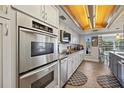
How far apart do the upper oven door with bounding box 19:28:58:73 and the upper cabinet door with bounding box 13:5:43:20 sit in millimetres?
206

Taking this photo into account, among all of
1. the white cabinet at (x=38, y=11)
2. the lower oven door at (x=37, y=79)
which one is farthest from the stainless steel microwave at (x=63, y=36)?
the lower oven door at (x=37, y=79)

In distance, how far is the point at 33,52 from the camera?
1.54 metres

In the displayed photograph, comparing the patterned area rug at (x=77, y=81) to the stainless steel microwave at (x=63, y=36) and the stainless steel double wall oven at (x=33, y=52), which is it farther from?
the stainless steel double wall oven at (x=33, y=52)

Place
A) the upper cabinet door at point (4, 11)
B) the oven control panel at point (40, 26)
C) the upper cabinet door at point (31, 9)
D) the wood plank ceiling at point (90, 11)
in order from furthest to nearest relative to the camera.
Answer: the wood plank ceiling at point (90, 11)
the oven control panel at point (40, 26)
the upper cabinet door at point (31, 9)
the upper cabinet door at point (4, 11)

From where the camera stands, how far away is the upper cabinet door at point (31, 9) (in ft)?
4.22

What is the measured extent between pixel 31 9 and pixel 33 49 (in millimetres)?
481

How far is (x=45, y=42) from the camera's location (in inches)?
74.6

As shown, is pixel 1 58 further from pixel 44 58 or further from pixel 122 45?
pixel 122 45

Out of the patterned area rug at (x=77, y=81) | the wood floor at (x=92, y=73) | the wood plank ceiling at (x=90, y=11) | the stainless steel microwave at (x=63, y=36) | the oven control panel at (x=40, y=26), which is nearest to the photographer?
the oven control panel at (x=40, y=26)

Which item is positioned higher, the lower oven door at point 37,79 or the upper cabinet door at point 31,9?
the upper cabinet door at point 31,9

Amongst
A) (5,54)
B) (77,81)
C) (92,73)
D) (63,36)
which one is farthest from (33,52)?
(92,73)

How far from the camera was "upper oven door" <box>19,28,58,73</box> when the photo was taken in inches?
51.0

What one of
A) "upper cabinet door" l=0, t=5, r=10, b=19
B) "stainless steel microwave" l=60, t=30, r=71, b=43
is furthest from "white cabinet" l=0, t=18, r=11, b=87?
"stainless steel microwave" l=60, t=30, r=71, b=43
